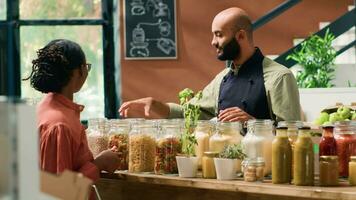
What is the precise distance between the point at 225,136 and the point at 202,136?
11 cm

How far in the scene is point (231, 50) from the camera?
4344mm

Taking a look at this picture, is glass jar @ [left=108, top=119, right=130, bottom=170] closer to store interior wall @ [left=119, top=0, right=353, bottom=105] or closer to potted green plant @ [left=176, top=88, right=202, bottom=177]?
potted green plant @ [left=176, top=88, right=202, bottom=177]

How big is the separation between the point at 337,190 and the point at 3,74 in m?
5.17

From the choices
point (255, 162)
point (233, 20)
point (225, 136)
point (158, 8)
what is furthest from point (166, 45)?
point (255, 162)

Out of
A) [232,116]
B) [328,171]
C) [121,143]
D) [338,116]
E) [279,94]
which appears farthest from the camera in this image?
[279,94]

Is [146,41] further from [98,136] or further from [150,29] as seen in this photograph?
[98,136]

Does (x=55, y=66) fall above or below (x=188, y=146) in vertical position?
above

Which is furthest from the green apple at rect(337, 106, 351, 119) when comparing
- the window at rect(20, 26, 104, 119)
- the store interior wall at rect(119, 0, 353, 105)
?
the window at rect(20, 26, 104, 119)

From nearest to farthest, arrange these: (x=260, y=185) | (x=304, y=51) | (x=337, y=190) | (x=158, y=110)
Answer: (x=337, y=190), (x=260, y=185), (x=158, y=110), (x=304, y=51)

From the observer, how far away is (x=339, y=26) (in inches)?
291

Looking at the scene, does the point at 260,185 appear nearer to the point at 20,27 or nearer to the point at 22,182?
the point at 22,182

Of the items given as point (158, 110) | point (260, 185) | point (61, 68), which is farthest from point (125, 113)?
point (260, 185)

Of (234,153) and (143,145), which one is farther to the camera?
(143,145)

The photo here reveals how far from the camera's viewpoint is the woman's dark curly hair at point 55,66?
2992 millimetres
